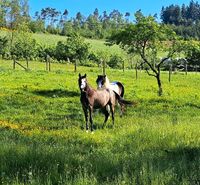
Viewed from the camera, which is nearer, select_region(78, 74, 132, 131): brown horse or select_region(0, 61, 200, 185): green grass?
select_region(0, 61, 200, 185): green grass

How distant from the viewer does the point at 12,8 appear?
3381 inches

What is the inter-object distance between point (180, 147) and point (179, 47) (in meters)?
19.6

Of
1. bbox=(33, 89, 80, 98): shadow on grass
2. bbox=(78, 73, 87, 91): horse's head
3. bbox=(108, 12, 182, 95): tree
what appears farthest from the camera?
bbox=(108, 12, 182, 95): tree

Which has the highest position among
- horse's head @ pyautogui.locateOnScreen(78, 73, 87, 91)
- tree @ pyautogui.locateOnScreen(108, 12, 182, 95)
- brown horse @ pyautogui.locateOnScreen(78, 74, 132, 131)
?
tree @ pyautogui.locateOnScreen(108, 12, 182, 95)

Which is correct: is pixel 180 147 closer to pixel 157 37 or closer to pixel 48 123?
pixel 48 123

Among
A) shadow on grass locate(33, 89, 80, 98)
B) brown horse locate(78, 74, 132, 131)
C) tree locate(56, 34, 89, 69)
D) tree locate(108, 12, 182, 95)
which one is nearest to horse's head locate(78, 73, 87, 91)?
brown horse locate(78, 74, 132, 131)

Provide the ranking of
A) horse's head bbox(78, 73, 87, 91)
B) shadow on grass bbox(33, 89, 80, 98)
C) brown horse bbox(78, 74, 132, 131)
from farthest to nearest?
shadow on grass bbox(33, 89, 80, 98) < brown horse bbox(78, 74, 132, 131) < horse's head bbox(78, 73, 87, 91)

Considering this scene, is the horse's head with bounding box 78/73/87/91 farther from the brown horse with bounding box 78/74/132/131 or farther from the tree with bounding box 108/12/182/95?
the tree with bounding box 108/12/182/95

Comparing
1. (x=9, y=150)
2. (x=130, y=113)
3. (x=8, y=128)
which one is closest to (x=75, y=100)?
(x=130, y=113)

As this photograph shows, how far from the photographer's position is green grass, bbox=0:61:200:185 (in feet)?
31.1

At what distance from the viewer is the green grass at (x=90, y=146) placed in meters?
9.47

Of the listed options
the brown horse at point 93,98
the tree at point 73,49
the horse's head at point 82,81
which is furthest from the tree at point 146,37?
the tree at point 73,49

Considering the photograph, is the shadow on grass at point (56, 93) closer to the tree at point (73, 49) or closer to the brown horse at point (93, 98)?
the brown horse at point (93, 98)

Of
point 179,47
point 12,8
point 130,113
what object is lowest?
point 130,113
